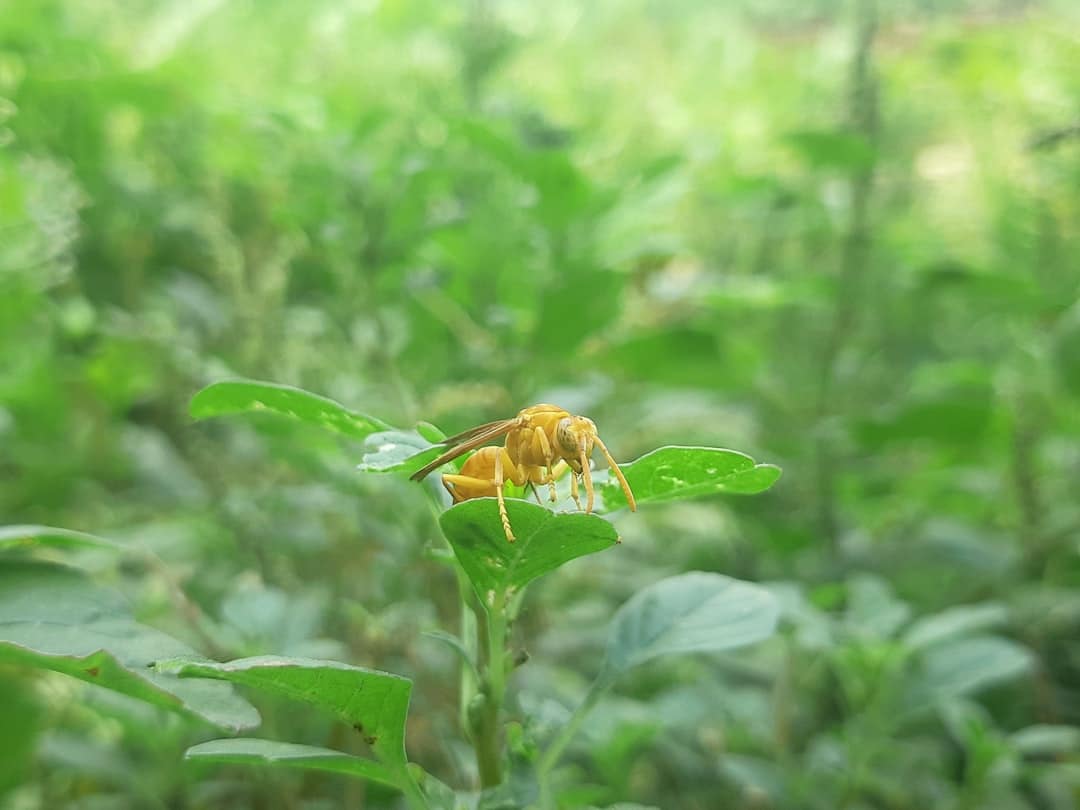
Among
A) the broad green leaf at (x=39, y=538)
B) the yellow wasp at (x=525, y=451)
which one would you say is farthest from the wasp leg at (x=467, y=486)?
the broad green leaf at (x=39, y=538)

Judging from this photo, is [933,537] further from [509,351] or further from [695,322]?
[509,351]

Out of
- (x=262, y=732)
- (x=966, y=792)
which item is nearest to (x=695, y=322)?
(x=966, y=792)

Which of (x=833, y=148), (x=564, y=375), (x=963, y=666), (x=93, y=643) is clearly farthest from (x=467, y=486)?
(x=833, y=148)

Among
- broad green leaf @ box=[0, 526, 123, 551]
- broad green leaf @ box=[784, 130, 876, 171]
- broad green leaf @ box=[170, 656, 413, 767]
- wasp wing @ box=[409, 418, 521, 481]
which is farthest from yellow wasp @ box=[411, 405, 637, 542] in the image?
broad green leaf @ box=[784, 130, 876, 171]

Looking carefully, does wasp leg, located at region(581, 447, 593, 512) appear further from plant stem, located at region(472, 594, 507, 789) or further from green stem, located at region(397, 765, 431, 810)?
green stem, located at region(397, 765, 431, 810)

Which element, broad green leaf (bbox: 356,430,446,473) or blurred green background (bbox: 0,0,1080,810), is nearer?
broad green leaf (bbox: 356,430,446,473)

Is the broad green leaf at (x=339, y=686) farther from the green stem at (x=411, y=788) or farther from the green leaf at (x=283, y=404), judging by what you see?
the green leaf at (x=283, y=404)

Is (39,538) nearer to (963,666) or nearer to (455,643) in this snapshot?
(455,643)
